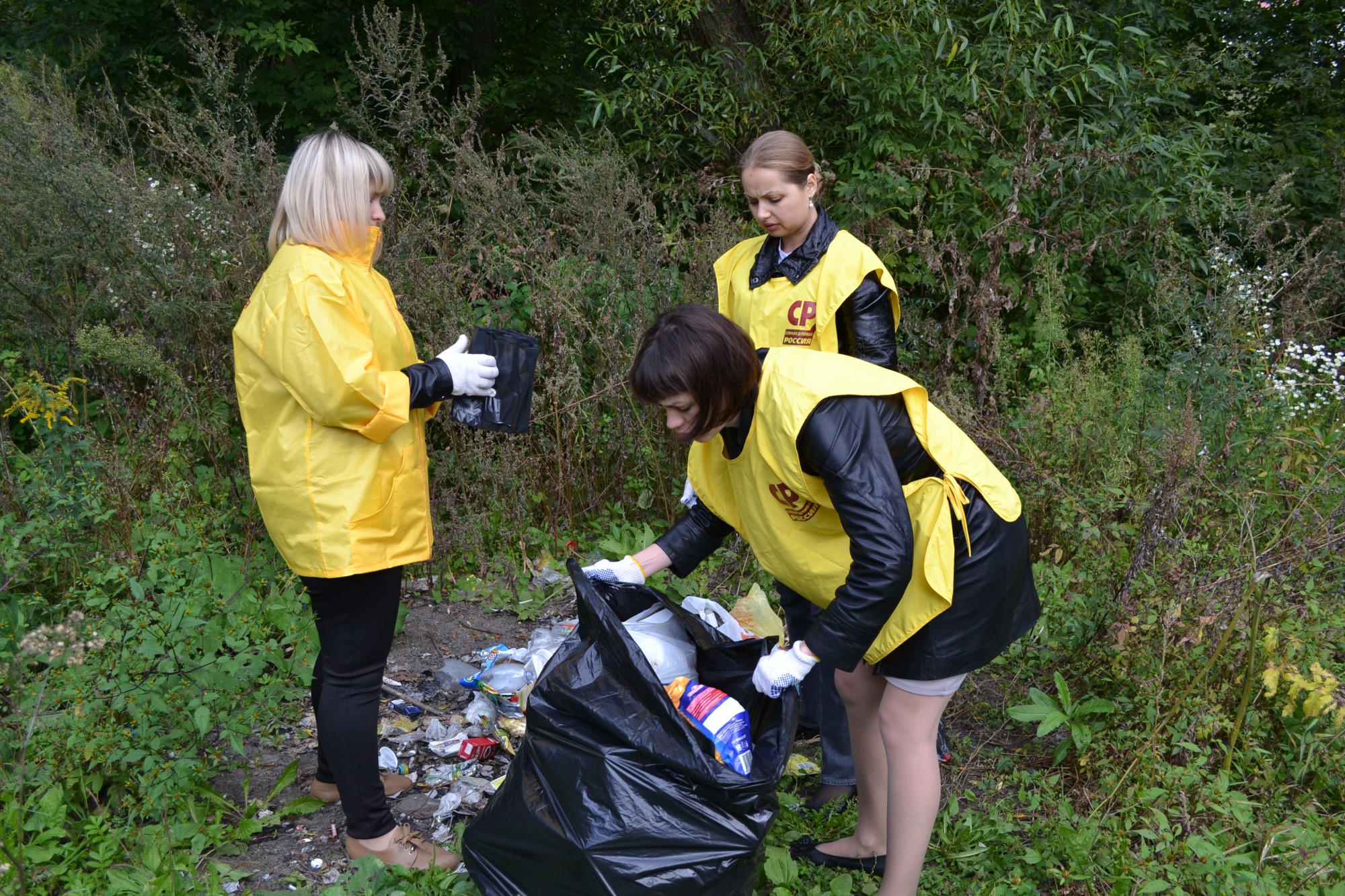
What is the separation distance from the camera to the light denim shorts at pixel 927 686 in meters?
1.98

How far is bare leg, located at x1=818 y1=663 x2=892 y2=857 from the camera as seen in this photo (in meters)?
2.23

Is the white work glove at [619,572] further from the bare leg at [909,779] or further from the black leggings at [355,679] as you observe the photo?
the bare leg at [909,779]

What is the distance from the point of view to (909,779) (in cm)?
202

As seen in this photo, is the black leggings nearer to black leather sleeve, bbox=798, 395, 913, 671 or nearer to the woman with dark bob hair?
the woman with dark bob hair

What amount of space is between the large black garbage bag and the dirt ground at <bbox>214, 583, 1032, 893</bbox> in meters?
0.69

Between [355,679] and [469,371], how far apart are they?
2.65 ft

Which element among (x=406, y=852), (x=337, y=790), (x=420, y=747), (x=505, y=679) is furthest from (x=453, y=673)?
(x=406, y=852)

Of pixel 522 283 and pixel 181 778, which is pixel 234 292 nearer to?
pixel 522 283

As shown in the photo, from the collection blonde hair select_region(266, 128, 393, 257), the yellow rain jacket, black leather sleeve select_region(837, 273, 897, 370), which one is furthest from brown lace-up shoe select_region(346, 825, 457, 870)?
black leather sleeve select_region(837, 273, 897, 370)

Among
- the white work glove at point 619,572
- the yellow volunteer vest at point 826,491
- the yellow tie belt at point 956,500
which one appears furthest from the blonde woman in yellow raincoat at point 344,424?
the yellow tie belt at point 956,500

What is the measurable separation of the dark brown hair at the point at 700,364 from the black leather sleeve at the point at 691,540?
443mm

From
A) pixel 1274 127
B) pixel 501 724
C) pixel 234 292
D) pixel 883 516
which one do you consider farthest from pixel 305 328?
pixel 1274 127

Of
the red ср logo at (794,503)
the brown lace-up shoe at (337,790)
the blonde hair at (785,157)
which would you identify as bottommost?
the brown lace-up shoe at (337,790)

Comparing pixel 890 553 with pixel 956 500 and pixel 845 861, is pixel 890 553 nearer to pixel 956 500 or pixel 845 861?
pixel 956 500
